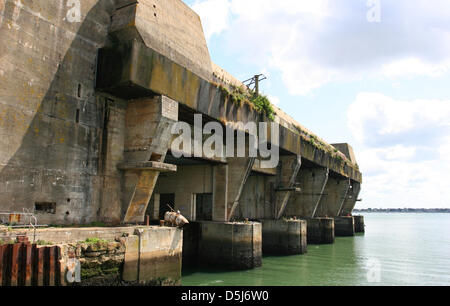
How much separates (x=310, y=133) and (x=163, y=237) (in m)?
29.1

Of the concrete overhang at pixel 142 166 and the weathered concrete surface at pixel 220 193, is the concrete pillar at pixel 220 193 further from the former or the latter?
the concrete overhang at pixel 142 166

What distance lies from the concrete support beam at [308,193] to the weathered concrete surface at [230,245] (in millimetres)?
18097

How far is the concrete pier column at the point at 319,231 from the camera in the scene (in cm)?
4172

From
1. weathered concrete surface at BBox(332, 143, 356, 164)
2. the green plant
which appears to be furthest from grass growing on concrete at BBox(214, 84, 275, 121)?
weathered concrete surface at BBox(332, 143, 356, 164)

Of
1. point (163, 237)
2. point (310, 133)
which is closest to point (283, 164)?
point (310, 133)

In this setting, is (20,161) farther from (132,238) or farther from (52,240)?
(132,238)

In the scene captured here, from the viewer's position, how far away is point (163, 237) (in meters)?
15.8

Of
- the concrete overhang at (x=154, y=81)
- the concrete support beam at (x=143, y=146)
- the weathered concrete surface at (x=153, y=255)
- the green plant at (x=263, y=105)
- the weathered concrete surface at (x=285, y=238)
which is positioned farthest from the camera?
the weathered concrete surface at (x=285, y=238)

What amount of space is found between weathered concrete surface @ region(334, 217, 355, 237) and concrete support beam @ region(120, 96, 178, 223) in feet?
145

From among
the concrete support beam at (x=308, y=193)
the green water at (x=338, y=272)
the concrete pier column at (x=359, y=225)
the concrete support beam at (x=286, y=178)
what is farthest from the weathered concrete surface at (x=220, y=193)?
the concrete pier column at (x=359, y=225)

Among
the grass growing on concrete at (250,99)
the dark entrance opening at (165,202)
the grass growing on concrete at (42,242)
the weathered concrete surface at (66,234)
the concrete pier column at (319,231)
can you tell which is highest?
the grass growing on concrete at (250,99)

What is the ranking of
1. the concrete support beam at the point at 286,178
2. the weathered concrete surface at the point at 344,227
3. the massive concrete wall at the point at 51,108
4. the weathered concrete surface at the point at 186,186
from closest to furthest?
1. the massive concrete wall at the point at 51,108
2. the weathered concrete surface at the point at 186,186
3. the concrete support beam at the point at 286,178
4. the weathered concrete surface at the point at 344,227

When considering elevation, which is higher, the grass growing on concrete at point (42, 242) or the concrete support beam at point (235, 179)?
the concrete support beam at point (235, 179)

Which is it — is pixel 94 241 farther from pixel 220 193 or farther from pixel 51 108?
pixel 220 193
